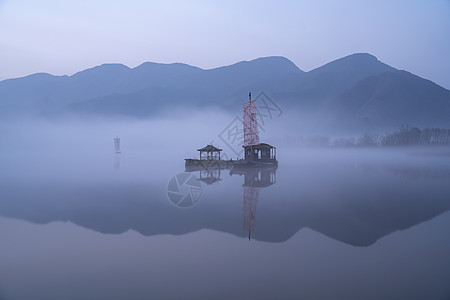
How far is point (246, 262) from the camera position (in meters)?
13.6

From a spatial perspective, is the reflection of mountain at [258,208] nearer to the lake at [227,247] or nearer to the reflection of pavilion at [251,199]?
the lake at [227,247]

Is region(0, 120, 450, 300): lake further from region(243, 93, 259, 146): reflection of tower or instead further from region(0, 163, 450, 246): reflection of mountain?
region(243, 93, 259, 146): reflection of tower

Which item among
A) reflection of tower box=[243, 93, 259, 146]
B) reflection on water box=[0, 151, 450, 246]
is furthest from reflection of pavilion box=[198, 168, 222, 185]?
reflection of tower box=[243, 93, 259, 146]

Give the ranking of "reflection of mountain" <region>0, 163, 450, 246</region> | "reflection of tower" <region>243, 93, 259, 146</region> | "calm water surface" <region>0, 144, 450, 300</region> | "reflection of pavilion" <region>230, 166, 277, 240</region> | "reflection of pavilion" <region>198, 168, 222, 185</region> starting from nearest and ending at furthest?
"calm water surface" <region>0, 144, 450, 300</region> < "reflection of mountain" <region>0, 163, 450, 246</region> < "reflection of pavilion" <region>230, 166, 277, 240</region> < "reflection of pavilion" <region>198, 168, 222, 185</region> < "reflection of tower" <region>243, 93, 259, 146</region>

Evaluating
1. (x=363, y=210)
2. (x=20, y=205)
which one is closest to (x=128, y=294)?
(x=363, y=210)

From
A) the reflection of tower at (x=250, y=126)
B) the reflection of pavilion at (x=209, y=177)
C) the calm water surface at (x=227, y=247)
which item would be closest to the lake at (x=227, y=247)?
the calm water surface at (x=227, y=247)

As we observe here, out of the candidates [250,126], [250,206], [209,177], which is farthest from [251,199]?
[250,126]

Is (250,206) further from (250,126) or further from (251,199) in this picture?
(250,126)

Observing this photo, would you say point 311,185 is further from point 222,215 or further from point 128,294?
point 128,294

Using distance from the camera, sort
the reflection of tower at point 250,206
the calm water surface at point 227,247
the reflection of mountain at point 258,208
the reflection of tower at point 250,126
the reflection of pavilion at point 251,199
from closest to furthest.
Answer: the calm water surface at point 227,247, the reflection of mountain at point 258,208, the reflection of tower at point 250,206, the reflection of pavilion at point 251,199, the reflection of tower at point 250,126

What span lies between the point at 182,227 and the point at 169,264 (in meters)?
5.62

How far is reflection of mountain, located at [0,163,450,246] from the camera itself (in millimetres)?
18622

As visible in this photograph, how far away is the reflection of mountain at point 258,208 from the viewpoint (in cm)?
1862

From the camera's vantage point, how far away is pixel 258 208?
24188mm
